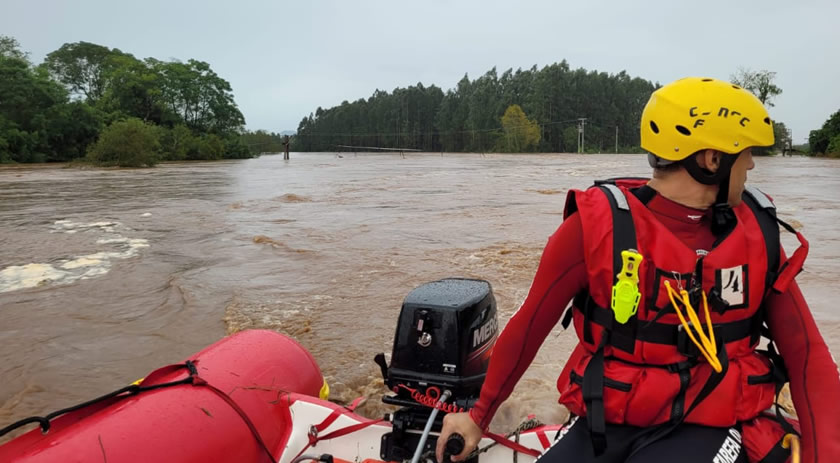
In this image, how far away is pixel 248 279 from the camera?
6.31m

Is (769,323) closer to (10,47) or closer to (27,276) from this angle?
(27,276)

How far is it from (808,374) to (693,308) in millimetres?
335

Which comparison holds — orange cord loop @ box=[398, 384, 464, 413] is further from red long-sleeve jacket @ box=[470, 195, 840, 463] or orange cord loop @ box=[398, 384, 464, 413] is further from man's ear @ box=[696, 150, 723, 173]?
man's ear @ box=[696, 150, 723, 173]

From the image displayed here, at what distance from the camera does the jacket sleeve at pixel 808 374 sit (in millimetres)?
1344

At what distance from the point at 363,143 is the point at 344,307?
117m

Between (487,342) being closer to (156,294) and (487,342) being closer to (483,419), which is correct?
(483,419)

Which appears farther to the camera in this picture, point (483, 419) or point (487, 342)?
point (487, 342)

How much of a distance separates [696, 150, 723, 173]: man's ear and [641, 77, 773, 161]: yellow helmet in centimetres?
3

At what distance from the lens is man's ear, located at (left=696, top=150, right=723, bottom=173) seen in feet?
4.67

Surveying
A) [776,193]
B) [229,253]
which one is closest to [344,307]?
[229,253]

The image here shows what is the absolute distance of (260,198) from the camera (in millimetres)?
14797

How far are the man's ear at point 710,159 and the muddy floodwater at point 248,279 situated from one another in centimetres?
178

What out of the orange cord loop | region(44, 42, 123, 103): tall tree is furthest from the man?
region(44, 42, 123, 103): tall tree

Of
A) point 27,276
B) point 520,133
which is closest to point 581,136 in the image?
point 520,133
